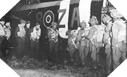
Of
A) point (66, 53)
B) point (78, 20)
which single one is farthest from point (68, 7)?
point (66, 53)

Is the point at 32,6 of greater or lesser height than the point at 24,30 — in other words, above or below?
above

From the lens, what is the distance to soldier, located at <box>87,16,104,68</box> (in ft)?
5.78

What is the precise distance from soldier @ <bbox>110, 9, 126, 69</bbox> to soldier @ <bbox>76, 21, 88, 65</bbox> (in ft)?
0.92

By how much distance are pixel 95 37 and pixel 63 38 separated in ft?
1.17

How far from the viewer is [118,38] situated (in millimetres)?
1668

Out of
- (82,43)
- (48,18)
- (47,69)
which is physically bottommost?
(47,69)

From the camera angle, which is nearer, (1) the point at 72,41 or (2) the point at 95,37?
(2) the point at 95,37

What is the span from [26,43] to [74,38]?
63 centimetres

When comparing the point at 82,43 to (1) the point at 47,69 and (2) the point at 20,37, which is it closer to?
(1) the point at 47,69

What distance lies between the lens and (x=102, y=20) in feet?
5.78

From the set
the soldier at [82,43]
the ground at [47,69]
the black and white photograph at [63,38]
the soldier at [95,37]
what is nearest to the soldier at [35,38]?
the black and white photograph at [63,38]

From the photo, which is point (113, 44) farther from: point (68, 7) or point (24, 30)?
point (24, 30)

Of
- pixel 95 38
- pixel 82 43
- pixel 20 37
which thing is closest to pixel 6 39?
pixel 20 37

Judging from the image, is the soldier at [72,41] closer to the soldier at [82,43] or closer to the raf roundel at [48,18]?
the soldier at [82,43]
